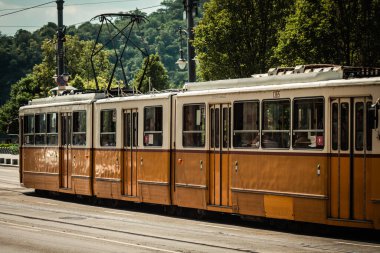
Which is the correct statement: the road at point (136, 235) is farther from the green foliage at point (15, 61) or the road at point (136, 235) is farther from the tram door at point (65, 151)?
the green foliage at point (15, 61)

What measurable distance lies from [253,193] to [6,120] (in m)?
110

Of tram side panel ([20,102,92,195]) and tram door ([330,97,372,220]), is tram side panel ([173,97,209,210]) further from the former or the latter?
tram side panel ([20,102,92,195])

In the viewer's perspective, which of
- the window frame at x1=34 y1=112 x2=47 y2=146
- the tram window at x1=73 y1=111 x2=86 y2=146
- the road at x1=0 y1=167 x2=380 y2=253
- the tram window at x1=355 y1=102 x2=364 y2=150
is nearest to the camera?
the road at x1=0 y1=167 x2=380 y2=253

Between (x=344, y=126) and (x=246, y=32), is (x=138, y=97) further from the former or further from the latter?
(x=246, y=32)

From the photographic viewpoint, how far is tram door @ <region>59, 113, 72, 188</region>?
2773cm

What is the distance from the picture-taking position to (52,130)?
29.0 meters

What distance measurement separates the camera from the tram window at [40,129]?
2955 cm

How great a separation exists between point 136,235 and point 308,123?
3.99 m

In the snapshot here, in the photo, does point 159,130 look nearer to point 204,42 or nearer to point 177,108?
point 177,108

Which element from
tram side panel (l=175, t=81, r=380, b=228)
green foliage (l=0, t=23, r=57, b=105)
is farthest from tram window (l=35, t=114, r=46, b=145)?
green foliage (l=0, t=23, r=57, b=105)

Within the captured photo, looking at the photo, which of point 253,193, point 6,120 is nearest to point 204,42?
point 253,193

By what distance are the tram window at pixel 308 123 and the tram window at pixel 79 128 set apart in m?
9.85

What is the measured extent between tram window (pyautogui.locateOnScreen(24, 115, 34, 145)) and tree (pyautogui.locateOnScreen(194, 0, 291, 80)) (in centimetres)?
1362

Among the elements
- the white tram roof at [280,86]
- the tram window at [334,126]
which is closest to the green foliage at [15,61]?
the white tram roof at [280,86]
